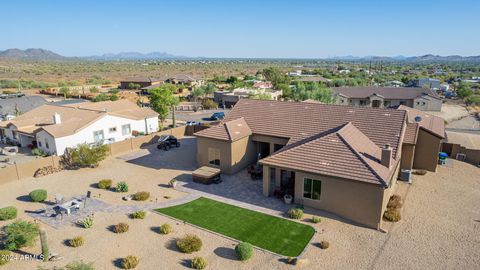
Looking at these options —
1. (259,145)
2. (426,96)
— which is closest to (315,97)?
(426,96)

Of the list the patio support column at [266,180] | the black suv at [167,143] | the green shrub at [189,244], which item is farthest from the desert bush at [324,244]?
the black suv at [167,143]

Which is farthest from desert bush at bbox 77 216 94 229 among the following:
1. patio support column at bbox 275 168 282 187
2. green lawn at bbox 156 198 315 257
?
patio support column at bbox 275 168 282 187

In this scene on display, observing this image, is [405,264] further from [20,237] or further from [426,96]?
[426,96]

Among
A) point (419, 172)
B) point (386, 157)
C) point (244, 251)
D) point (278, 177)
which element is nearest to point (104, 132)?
point (278, 177)

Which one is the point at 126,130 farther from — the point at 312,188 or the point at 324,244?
the point at 324,244

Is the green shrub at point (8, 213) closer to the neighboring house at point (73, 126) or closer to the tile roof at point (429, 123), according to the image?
the neighboring house at point (73, 126)

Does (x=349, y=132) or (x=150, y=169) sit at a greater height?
(x=349, y=132)
